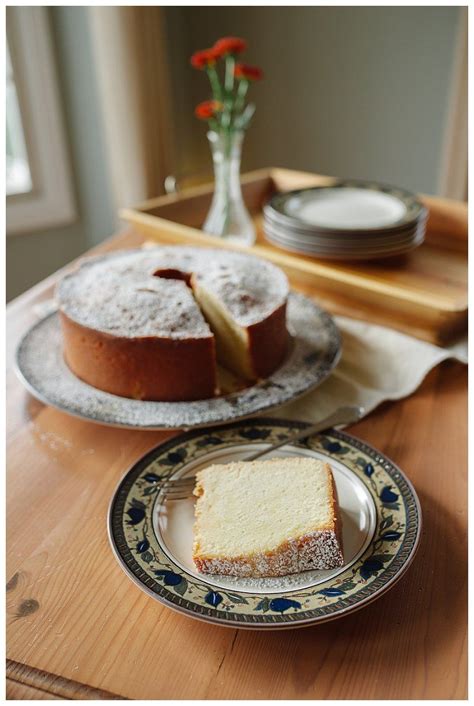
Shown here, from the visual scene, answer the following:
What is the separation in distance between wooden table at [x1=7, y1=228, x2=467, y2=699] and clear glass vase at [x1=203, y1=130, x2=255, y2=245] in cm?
89

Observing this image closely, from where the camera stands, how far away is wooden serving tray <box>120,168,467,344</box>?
1.25m

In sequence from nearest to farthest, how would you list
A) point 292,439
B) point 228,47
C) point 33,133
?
point 292,439 < point 228,47 < point 33,133

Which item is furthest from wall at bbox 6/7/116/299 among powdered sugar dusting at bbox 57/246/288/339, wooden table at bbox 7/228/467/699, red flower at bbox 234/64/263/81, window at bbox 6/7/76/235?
wooden table at bbox 7/228/467/699

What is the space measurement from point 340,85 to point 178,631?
289 centimetres

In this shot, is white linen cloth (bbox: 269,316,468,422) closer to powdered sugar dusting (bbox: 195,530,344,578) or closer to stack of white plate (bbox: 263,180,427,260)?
stack of white plate (bbox: 263,180,427,260)

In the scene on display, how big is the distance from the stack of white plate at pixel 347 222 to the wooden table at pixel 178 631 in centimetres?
67

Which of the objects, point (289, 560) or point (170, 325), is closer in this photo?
point (289, 560)

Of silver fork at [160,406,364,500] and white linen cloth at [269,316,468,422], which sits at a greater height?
silver fork at [160,406,364,500]

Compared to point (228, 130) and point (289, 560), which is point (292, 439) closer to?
point (289, 560)

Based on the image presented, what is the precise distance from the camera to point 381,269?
1.51 metres

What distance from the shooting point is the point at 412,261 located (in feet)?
5.15

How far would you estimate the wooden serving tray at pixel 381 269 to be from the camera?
1.25 metres

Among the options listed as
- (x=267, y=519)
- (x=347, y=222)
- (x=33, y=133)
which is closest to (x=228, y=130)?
(x=347, y=222)

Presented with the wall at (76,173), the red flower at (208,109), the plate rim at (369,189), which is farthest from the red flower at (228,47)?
the wall at (76,173)
